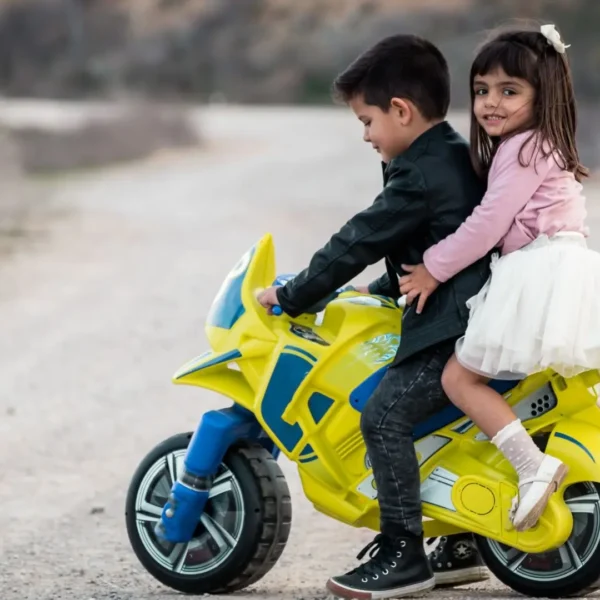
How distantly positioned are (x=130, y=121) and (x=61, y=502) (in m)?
30.1

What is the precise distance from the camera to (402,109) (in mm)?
4695

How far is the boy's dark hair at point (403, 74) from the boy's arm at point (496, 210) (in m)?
0.31

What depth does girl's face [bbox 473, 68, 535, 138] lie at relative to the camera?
179 inches

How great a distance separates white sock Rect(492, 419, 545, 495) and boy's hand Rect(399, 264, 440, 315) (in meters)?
0.45

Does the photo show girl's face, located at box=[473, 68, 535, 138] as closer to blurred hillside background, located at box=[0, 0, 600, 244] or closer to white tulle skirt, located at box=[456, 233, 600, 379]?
white tulle skirt, located at box=[456, 233, 600, 379]

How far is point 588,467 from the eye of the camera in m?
4.52

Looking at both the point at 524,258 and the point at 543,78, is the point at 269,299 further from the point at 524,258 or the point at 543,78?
the point at 543,78

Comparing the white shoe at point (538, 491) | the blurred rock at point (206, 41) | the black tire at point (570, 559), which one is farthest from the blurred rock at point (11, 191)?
the blurred rock at point (206, 41)

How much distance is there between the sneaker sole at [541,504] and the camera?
4.45m

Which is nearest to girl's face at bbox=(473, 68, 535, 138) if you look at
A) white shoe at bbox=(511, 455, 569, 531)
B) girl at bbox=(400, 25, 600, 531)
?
girl at bbox=(400, 25, 600, 531)

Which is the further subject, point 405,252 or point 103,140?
point 103,140

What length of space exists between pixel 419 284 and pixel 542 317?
0.41 metres

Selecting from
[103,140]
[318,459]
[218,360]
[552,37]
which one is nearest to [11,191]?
[103,140]

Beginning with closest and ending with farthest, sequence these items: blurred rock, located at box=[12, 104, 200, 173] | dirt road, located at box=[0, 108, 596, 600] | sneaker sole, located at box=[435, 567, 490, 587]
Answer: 1. sneaker sole, located at box=[435, 567, 490, 587]
2. dirt road, located at box=[0, 108, 596, 600]
3. blurred rock, located at box=[12, 104, 200, 173]
